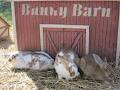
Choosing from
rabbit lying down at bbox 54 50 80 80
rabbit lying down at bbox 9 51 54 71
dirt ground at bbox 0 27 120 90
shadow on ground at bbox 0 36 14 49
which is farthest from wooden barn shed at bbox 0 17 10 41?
rabbit lying down at bbox 54 50 80 80

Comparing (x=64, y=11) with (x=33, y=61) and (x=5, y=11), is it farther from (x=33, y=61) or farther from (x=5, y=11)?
(x=5, y=11)

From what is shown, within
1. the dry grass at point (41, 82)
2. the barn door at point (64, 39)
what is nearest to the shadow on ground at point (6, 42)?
the barn door at point (64, 39)

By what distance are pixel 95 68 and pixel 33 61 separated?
4.58 feet

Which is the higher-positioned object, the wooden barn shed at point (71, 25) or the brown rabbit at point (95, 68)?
the wooden barn shed at point (71, 25)

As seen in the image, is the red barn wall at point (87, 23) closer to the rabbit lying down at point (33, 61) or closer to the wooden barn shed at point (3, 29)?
the rabbit lying down at point (33, 61)

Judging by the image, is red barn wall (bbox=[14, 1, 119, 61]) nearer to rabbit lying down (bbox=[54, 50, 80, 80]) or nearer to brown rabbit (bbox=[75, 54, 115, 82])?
brown rabbit (bbox=[75, 54, 115, 82])

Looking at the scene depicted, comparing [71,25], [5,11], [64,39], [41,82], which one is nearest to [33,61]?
[41,82]

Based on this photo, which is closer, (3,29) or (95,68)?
(95,68)

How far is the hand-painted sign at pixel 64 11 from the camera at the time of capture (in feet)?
21.7

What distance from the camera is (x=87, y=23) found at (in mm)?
6715

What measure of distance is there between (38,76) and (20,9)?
1605mm

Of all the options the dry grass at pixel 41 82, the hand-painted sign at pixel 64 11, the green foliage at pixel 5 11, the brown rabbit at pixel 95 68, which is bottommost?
the dry grass at pixel 41 82

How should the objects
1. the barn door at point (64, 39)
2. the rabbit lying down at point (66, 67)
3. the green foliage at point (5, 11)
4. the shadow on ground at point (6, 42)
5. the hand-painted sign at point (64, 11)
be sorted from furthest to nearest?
the green foliage at point (5, 11)
the shadow on ground at point (6, 42)
the barn door at point (64, 39)
the hand-painted sign at point (64, 11)
the rabbit lying down at point (66, 67)

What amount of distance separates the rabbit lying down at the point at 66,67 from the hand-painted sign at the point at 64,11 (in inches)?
39.5
